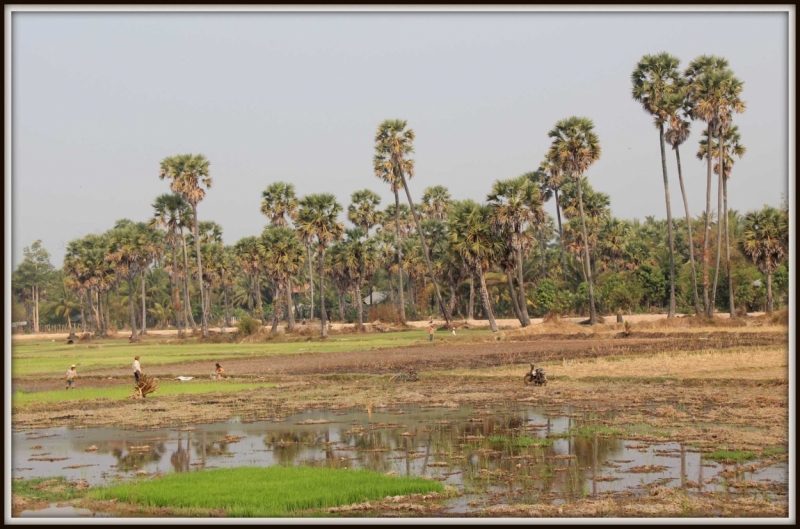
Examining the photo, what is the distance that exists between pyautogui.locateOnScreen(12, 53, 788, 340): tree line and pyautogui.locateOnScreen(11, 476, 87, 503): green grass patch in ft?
189

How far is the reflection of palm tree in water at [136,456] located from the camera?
20281 mm

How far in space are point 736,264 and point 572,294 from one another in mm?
16475

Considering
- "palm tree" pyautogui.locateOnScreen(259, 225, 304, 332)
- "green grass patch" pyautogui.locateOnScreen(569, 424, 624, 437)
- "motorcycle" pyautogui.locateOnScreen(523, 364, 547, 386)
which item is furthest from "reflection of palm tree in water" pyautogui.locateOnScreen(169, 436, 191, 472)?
"palm tree" pyautogui.locateOnScreen(259, 225, 304, 332)

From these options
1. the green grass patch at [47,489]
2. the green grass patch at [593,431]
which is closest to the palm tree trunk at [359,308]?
the green grass patch at [593,431]

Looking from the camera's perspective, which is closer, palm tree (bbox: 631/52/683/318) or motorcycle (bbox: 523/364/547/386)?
motorcycle (bbox: 523/364/547/386)

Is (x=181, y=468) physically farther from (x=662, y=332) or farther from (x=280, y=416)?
(x=662, y=332)

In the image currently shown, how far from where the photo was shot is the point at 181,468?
64.6 ft

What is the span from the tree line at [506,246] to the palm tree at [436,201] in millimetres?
184

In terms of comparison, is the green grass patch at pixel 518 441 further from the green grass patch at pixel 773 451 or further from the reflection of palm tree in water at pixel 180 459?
the reflection of palm tree in water at pixel 180 459

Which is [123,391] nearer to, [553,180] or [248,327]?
[248,327]

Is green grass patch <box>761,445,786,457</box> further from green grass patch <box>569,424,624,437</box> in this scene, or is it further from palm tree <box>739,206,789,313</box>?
palm tree <box>739,206,789,313</box>

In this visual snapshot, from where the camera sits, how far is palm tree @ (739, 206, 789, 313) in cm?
6975

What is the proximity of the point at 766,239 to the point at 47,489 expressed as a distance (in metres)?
64.2

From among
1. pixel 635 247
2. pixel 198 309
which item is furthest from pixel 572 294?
pixel 198 309
